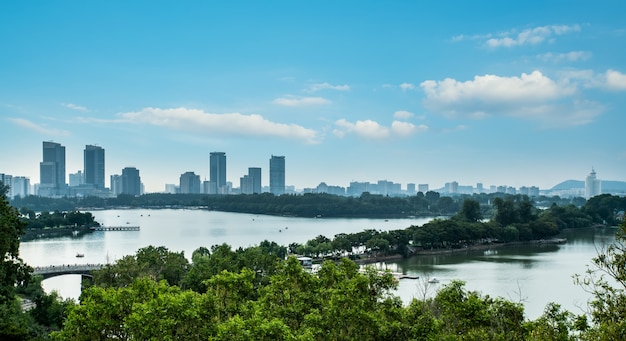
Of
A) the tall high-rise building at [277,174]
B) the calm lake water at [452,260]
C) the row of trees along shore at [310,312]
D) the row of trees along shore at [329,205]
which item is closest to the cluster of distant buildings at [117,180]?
the tall high-rise building at [277,174]

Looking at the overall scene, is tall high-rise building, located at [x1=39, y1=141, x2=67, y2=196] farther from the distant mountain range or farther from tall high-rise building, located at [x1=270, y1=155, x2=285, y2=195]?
the distant mountain range

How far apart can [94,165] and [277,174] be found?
136ft

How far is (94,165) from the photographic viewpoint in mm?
120812

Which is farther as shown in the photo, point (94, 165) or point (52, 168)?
point (94, 165)

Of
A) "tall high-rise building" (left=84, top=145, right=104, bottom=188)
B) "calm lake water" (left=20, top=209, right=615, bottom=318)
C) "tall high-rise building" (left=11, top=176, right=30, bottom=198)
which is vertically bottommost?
"calm lake water" (left=20, top=209, right=615, bottom=318)

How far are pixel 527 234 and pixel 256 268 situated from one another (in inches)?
840

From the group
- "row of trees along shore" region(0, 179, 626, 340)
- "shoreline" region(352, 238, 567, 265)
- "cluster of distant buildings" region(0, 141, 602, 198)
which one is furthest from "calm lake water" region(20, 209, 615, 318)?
"cluster of distant buildings" region(0, 141, 602, 198)

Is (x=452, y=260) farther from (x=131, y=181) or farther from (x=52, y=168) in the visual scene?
(x=52, y=168)

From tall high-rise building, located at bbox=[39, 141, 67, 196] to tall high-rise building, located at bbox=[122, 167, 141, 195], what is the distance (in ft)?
40.1

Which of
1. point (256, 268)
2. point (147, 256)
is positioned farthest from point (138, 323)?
point (147, 256)

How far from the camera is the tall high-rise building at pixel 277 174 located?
127m

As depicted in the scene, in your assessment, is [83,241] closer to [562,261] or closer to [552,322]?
[562,261]

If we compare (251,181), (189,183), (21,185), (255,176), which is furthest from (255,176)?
(21,185)

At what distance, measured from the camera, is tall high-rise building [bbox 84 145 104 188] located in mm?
120019
